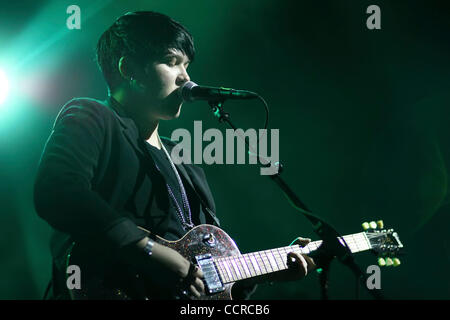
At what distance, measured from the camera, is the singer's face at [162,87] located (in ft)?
7.02

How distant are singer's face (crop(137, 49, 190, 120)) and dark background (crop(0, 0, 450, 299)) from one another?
165 centimetres

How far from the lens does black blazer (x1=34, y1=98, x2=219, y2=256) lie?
141cm

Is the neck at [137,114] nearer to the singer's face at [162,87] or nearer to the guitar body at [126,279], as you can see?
the singer's face at [162,87]

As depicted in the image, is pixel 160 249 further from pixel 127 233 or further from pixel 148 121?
pixel 148 121

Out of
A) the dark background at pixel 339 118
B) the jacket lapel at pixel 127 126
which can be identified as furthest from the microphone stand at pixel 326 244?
the dark background at pixel 339 118

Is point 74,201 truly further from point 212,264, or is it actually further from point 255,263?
point 255,263

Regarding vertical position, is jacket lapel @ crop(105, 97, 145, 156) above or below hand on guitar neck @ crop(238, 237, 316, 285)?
above

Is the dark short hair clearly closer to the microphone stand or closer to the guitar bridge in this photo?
the microphone stand

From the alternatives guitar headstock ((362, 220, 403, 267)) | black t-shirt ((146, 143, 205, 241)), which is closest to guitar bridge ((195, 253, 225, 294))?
black t-shirt ((146, 143, 205, 241))

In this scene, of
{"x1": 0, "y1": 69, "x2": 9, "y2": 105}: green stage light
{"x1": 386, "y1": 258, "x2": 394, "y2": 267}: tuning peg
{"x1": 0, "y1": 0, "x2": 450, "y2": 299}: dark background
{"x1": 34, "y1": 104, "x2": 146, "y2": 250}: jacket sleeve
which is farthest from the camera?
{"x1": 0, "y1": 0, "x2": 450, "y2": 299}: dark background

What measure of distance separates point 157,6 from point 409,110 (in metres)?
3.20

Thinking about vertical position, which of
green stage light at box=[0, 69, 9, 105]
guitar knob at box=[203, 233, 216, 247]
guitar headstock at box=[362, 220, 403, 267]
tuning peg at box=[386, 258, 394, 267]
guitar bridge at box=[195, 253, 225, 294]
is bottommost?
tuning peg at box=[386, 258, 394, 267]

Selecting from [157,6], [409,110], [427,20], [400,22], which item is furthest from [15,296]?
[427,20]

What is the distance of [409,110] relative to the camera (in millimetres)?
4188
